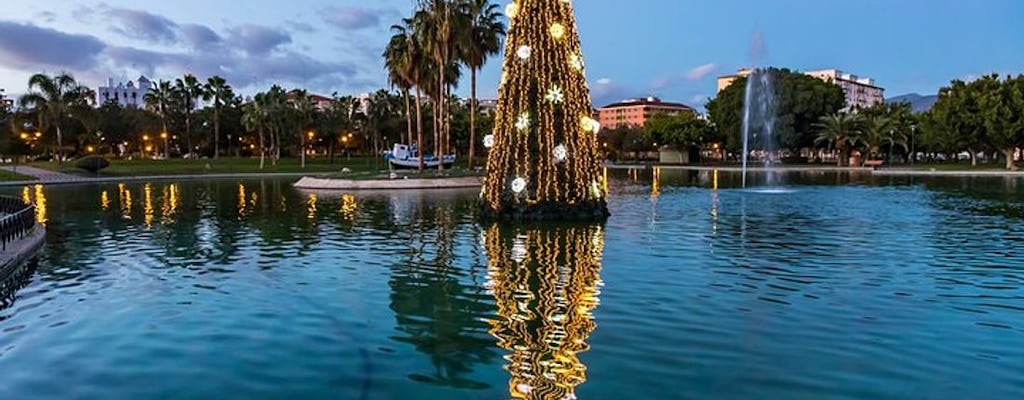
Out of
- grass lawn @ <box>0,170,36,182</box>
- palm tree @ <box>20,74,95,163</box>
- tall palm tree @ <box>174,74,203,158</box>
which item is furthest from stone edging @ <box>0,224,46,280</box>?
tall palm tree @ <box>174,74,203,158</box>

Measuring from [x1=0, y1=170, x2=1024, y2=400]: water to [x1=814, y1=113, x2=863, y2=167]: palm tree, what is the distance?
71103mm

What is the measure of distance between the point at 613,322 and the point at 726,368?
2315mm

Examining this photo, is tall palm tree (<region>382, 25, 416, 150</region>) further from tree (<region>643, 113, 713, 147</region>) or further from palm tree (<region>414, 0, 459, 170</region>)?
tree (<region>643, 113, 713, 147</region>)

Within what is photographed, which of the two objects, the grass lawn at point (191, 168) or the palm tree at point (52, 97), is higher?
the palm tree at point (52, 97)

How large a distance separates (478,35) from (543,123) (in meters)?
30.6

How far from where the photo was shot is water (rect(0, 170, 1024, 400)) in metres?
7.92

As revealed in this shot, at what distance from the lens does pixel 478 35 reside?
168 feet

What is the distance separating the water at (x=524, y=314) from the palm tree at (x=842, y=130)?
71103 mm

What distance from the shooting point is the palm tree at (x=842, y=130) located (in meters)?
87.3

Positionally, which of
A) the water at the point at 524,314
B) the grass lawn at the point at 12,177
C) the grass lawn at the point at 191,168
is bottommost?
the water at the point at 524,314

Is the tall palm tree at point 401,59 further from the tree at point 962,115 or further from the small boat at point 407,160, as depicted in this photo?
the tree at point 962,115

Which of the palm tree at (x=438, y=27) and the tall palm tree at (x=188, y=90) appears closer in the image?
the palm tree at (x=438, y=27)

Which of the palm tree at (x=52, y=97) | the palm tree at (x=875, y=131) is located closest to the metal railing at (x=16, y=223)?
the palm tree at (x=52, y=97)

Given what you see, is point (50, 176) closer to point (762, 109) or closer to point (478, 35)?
point (478, 35)
